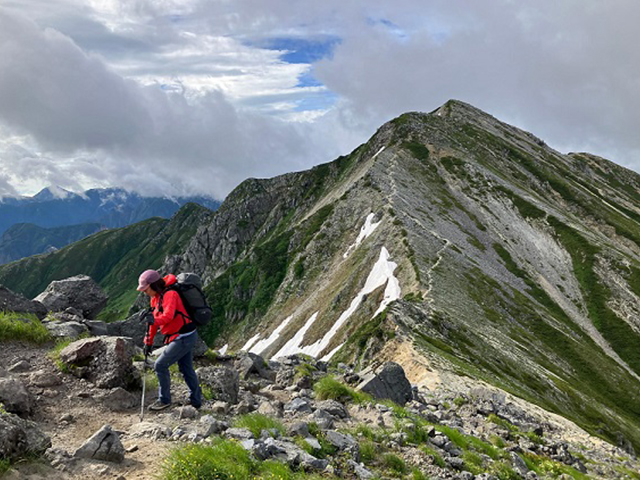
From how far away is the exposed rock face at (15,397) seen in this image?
1077 centimetres

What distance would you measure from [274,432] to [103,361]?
6.71 m

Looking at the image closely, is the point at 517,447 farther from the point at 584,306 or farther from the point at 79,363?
the point at 584,306

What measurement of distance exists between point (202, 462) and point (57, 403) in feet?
21.8

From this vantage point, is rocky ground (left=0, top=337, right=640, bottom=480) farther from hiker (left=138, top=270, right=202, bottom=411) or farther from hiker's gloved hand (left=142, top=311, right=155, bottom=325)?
hiker's gloved hand (left=142, top=311, right=155, bottom=325)

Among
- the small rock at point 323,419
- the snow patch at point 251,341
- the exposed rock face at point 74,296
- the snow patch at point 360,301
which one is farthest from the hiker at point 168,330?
the snow patch at point 251,341

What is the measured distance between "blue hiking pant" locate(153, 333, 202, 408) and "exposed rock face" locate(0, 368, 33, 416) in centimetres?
321

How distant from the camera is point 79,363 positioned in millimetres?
14023

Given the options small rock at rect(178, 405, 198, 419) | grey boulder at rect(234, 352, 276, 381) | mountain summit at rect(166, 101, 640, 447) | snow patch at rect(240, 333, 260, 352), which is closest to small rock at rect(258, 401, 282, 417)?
small rock at rect(178, 405, 198, 419)

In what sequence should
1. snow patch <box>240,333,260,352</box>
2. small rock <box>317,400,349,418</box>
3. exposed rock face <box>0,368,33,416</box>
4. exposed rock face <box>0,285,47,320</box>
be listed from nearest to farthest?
exposed rock face <box>0,368,33,416</box>
small rock <box>317,400,349,418</box>
exposed rock face <box>0,285,47,320</box>
snow patch <box>240,333,260,352</box>

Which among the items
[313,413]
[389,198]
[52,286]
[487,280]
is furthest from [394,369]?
[389,198]

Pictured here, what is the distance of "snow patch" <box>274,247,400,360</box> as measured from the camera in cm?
6431

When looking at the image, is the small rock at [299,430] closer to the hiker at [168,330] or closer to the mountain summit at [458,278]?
the hiker at [168,330]

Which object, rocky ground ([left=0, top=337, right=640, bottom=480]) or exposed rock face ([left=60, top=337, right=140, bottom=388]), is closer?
rocky ground ([left=0, top=337, right=640, bottom=480])

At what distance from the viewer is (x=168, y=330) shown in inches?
500
